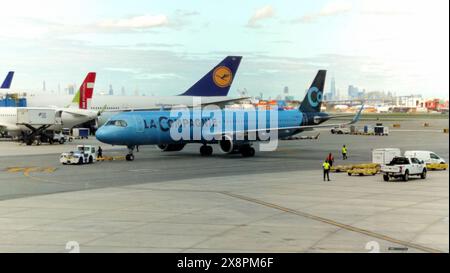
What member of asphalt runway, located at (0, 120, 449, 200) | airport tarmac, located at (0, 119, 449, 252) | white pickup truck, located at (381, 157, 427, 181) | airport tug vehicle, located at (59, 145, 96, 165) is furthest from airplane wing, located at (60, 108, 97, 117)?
white pickup truck, located at (381, 157, 427, 181)

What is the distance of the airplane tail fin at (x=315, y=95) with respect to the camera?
225 feet

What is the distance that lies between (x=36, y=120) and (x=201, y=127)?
99.2ft

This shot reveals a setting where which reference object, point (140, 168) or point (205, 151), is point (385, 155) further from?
point (205, 151)

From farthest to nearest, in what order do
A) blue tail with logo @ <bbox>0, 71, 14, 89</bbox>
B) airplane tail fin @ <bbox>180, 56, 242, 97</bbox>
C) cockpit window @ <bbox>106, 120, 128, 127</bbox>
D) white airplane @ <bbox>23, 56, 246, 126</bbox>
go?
blue tail with logo @ <bbox>0, 71, 14, 89</bbox>
white airplane @ <bbox>23, 56, 246, 126</bbox>
airplane tail fin @ <bbox>180, 56, 242, 97</bbox>
cockpit window @ <bbox>106, 120, 128, 127</bbox>

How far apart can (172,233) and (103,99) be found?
3338 inches

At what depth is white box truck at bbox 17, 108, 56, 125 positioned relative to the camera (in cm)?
7644

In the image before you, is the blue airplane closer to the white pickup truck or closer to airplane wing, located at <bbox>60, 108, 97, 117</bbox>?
the white pickup truck

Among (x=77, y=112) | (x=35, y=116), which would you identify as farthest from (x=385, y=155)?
(x=77, y=112)

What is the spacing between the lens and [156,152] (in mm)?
62375

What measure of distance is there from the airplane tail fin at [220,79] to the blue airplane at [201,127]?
25841 millimetres

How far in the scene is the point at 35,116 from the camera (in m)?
76.8

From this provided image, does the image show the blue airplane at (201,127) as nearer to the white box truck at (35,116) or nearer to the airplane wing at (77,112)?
the white box truck at (35,116)

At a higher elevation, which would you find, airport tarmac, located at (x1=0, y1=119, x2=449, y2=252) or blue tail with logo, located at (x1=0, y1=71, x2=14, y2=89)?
blue tail with logo, located at (x1=0, y1=71, x2=14, y2=89)
